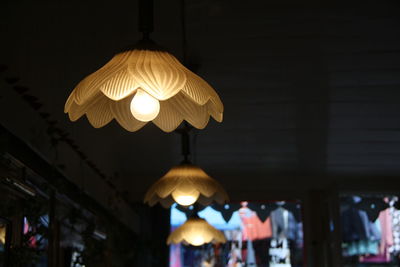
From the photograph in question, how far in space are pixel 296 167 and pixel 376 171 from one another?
83cm

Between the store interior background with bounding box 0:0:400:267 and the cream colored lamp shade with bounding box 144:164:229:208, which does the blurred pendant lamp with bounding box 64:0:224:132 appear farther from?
the store interior background with bounding box 0:0:400:267

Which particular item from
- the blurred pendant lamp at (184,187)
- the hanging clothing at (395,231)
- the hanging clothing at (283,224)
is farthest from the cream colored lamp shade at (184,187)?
the hanging clothing at (395,231)

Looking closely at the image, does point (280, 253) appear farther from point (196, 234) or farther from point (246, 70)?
point (196, 234)

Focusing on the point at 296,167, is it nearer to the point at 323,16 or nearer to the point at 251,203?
the point at 251,203

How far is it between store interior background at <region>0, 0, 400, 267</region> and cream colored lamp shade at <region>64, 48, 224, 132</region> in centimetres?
97

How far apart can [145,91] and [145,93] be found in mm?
99

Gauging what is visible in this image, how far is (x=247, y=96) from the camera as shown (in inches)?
181

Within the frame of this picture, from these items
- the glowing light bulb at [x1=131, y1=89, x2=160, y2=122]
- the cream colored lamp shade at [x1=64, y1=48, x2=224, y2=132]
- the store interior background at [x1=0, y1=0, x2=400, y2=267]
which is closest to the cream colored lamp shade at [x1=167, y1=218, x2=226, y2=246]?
→ the store interior background at [x1=0, y1=0, x2=400, y2=267]

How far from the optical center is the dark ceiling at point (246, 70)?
316cm

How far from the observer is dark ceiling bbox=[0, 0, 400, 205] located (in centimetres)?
316

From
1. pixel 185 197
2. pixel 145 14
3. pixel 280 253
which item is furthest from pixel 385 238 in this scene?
pixel 145 14

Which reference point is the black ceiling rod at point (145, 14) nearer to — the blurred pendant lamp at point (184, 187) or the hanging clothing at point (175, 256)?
the blurred pendant lamp at point (184, 187)

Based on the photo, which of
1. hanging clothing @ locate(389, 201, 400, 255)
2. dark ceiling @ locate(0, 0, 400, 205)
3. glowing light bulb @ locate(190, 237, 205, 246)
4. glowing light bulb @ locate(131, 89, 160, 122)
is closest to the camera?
glowing light bulb @ locate(131, 89, 160, 122)

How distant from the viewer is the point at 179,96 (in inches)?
70.5
